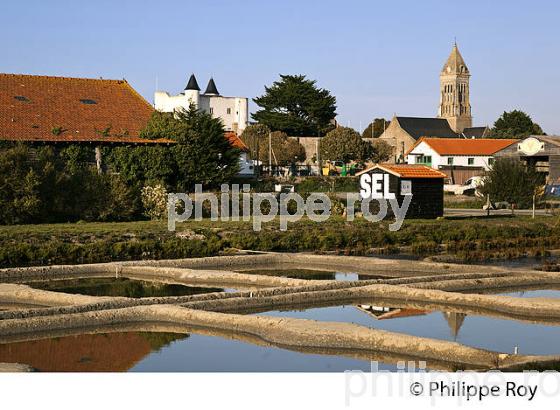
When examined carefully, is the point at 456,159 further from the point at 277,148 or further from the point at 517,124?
the point at 517,124

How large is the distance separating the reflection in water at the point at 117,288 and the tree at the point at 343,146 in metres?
53.2

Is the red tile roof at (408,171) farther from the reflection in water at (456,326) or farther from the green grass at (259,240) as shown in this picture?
the reflection in water at (456,326)

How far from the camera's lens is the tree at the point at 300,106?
3516 inches

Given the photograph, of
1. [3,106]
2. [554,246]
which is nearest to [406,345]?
[554,246]

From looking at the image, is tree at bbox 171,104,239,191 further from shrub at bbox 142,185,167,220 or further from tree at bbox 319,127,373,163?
tree at bbox 319,127,373,163

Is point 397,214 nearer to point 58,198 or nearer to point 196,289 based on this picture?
point 58,198

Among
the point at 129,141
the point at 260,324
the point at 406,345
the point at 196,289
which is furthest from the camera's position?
the point at 129,141

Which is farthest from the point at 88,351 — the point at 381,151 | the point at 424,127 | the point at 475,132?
the point at 475,132

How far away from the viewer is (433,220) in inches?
1345

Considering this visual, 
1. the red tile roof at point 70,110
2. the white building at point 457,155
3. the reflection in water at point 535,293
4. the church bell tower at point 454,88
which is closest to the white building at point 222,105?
the white building at point 457,155

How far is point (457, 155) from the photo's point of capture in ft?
219

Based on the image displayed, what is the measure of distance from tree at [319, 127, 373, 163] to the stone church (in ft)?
46.4

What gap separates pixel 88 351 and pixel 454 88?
415 ft

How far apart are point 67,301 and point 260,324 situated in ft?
12.7
